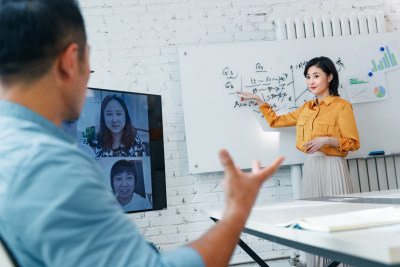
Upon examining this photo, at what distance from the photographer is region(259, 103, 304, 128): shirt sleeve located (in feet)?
12.0

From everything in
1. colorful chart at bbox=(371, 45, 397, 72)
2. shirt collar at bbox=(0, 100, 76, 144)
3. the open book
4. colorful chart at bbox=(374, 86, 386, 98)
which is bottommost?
the open book

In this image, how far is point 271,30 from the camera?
397 centimetres

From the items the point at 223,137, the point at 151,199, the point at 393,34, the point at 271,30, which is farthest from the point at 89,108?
the point at 393,34

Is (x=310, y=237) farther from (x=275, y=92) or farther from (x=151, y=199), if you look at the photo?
(x=275, y=92)

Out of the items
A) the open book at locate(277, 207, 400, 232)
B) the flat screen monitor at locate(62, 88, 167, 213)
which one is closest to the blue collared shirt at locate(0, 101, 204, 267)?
the open book at locate(277, 207, 400, 232)

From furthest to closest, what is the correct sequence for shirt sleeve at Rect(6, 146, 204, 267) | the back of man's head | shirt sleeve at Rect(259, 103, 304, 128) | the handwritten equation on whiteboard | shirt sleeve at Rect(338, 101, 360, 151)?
the handwritten equation on whiteboard, shirt sleeve at Rect(259, 103, 304, 128), shirt sleeve at Rect(338, 101, 360, 151), the back of man's head, shirt sleeve at Rect(6, 146, 204, 267)

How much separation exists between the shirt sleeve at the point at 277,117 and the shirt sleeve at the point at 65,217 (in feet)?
10.2

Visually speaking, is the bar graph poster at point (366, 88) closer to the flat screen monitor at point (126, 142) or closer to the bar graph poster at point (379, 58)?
the bar graph poster at point (379, 58)

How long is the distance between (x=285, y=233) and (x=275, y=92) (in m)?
2.80

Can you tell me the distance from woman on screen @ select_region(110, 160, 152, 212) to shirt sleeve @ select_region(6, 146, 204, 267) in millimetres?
2263

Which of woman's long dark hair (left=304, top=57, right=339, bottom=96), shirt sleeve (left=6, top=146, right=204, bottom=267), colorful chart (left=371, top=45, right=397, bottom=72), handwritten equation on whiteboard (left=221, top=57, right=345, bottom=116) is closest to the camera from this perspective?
shirt sleeve (left=6, top=146, right=204, bottom=267)

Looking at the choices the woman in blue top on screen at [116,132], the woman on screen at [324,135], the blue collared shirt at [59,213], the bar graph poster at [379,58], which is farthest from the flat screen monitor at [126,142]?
the blue collared shirt at [59,213]

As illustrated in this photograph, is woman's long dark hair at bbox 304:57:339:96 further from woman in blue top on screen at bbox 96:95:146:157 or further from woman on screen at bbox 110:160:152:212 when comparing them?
woman on screen at bbox 110:160:152:212

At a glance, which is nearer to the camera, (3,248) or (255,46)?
(3,248)
